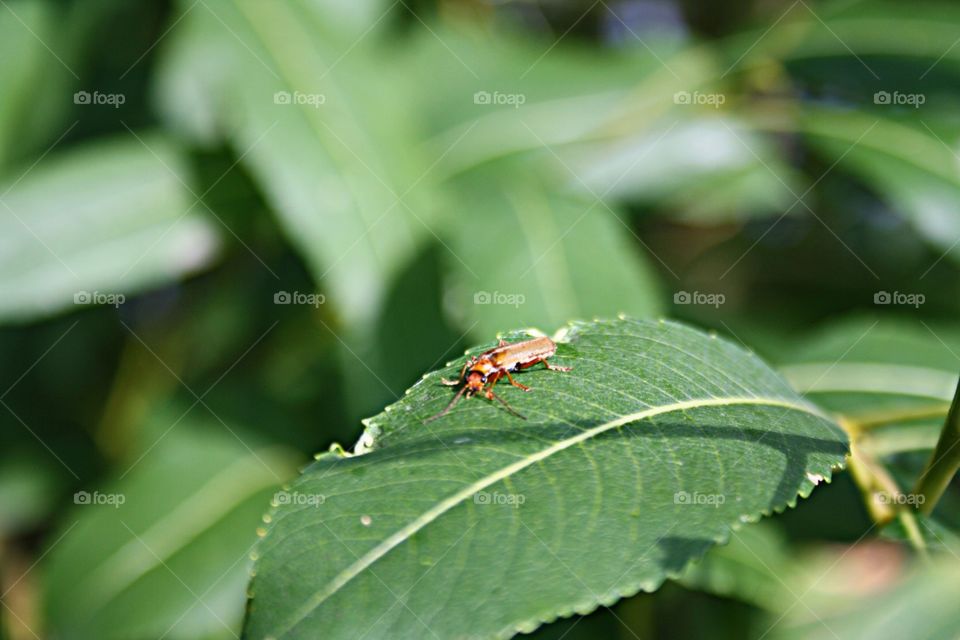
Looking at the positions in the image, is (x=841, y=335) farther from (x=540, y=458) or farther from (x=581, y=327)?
(x=540, y=458)

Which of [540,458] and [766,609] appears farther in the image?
[766,609]

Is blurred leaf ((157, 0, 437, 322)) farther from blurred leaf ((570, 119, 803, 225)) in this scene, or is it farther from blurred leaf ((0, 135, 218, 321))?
blurred leaf ((570, 119, 803, 225))

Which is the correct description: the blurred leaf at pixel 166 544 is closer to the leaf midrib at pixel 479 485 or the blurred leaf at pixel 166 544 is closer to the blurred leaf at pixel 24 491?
the blurred leaf at pixel 24 491

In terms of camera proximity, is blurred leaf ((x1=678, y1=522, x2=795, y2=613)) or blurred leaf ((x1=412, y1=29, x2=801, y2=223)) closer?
blurred leaf ((x1=678, y1=522, x2=795, y2=613))

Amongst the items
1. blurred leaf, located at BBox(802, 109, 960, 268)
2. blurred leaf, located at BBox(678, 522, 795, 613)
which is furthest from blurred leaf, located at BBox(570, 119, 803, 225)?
blurred leaf, located at BBox(678, 522, 795, 613)

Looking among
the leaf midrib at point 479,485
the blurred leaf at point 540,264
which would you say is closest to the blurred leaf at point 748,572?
the blurred leaf at point 540,264

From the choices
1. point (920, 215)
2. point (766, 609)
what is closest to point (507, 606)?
point (766, 609)

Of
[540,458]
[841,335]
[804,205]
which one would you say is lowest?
[540,458]
